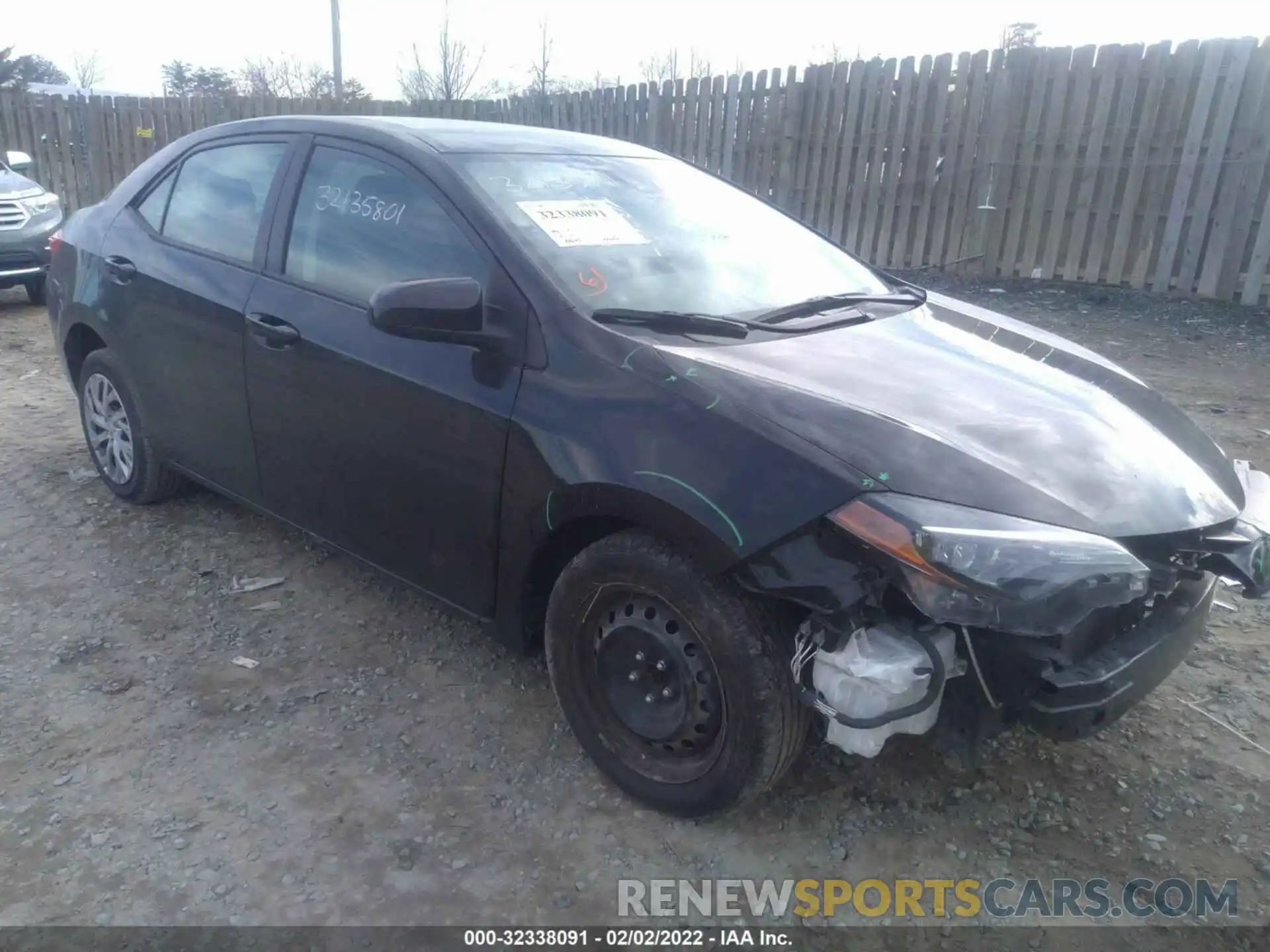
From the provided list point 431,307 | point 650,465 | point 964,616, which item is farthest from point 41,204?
point 964,616

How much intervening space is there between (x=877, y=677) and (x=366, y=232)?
7.04 feet

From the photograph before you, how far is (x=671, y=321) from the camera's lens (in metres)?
2.67

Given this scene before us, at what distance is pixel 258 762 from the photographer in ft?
9.11

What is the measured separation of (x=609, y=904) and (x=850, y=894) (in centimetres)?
60

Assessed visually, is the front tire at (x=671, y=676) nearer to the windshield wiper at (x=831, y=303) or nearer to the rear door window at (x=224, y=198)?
the windshield wiper at (x=831, y=303)

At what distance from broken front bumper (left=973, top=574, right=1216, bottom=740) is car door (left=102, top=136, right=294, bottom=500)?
8.77 feet

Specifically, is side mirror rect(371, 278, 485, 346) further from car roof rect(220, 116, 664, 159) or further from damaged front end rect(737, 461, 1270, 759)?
damaged front end rect(737, 461, 1270, 759)

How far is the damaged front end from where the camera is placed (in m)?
2.00

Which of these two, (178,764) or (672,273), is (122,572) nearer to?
(178,764)

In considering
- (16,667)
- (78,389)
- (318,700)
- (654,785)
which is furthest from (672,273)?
(78,389)

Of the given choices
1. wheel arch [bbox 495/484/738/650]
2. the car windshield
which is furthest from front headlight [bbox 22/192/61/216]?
wheel arch [bbox 495/484/738/650]

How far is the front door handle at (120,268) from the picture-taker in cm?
397

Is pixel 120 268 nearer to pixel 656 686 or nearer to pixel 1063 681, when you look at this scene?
pixel 656 686

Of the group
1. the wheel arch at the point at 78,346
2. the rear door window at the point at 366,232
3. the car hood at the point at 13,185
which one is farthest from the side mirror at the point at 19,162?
the rear door window at the point at 366,232
